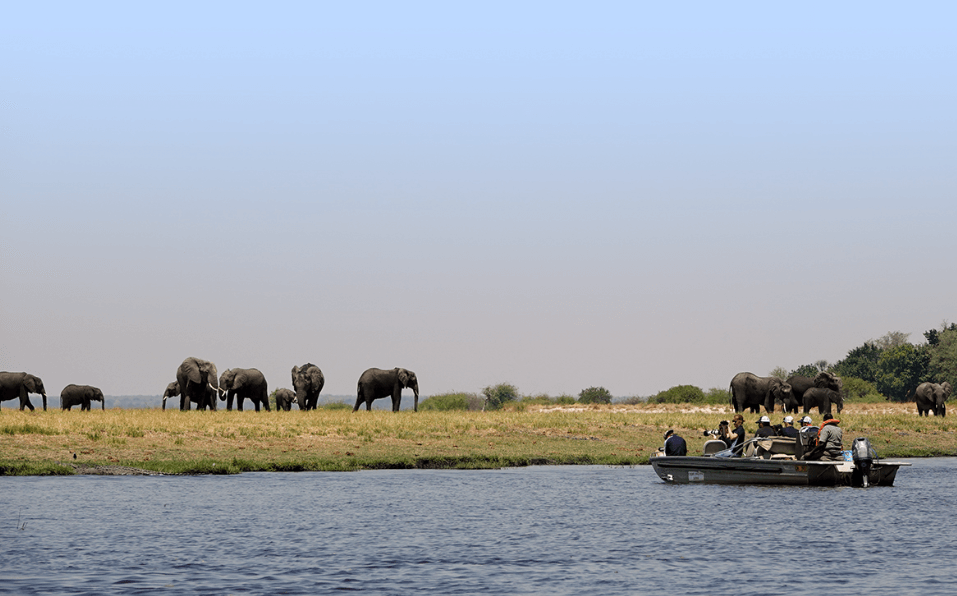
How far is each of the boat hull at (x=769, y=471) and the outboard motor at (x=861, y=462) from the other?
0.35ft

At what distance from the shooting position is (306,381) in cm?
7094

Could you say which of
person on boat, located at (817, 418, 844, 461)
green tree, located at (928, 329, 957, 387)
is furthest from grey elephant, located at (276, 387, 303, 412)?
green tree, located at (928, 329, 957, 387)

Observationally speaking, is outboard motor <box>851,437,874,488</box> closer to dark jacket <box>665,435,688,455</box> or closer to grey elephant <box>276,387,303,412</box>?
dark jacket <box>665,435,688,455</box>

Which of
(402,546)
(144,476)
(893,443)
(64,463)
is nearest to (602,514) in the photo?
(402,546)

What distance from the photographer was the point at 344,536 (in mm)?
22047

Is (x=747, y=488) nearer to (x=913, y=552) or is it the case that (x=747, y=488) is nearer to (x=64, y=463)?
(x=913, y=552)

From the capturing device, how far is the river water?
17.4 meters

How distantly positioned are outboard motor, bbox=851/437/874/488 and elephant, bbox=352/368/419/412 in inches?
1523

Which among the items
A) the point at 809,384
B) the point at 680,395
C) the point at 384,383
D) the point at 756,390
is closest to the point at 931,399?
the point at 809,384

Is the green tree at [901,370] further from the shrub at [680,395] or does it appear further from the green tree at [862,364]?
the shrub at [680,395]

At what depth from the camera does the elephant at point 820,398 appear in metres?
66.6

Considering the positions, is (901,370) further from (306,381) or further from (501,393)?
(306,381)

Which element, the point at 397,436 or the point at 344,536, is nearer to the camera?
the point at 344,536

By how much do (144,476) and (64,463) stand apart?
3167 mm
